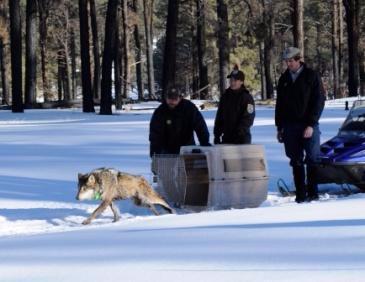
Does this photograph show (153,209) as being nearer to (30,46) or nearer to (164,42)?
(30,46)

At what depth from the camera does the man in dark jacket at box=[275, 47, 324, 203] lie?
9.29m

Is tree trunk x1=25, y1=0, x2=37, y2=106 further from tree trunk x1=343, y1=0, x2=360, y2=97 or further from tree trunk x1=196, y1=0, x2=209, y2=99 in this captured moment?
tree trunk x1=343, y1=0, x2=360, y2=97

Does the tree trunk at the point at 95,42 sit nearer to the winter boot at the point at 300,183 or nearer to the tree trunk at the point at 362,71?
the tree trunk at the point at 362,71

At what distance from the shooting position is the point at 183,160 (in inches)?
371

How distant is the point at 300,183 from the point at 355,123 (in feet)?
6.02

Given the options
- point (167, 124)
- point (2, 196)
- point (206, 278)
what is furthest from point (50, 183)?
point (206, 278)

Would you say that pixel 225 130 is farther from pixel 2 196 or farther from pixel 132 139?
pixel 132 139

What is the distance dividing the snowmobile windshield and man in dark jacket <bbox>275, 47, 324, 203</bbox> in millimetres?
1413

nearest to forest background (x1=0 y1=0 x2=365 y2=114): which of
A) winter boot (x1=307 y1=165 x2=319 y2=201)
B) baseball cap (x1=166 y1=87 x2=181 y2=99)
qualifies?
baseball cap (x1=166 y1=87 x2=181 y2=99)

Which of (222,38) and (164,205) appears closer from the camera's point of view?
(164,205)

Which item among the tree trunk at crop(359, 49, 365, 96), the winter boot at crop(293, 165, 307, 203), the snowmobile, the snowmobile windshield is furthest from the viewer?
the tree trunk at crop(359, 49, 365, 96)

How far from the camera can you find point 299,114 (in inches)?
367

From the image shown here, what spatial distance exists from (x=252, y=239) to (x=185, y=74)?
213 feet

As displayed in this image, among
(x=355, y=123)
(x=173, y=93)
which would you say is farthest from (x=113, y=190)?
(x=355, y=123)
